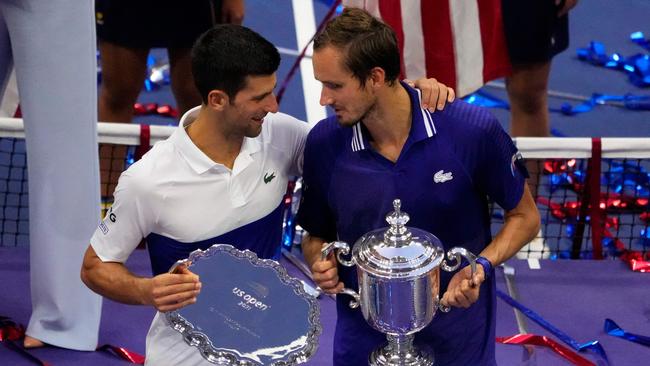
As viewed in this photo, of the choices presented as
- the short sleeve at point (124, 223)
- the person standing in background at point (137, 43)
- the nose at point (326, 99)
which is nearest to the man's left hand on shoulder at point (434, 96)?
the nose at point (326, 99)

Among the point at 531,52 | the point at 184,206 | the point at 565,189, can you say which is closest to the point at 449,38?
the point at 531,52

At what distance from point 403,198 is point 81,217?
151 cm

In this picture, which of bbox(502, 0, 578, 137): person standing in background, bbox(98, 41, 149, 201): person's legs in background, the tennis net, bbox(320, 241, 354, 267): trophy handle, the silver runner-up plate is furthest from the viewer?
bbox(502, 0, 578, 137): person standing in background

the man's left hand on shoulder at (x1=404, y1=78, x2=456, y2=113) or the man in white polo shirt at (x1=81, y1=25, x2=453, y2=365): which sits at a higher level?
the man's left hand on shoulder at (x1=404, y1=78, x2=456, y2=113)

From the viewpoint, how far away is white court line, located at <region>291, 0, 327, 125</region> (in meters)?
6.98

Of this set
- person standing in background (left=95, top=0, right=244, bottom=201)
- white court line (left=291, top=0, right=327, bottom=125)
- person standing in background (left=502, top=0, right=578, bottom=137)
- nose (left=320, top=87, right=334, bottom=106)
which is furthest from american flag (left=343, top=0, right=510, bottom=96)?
nose (left=320, top=87, right=334, bottom=106)

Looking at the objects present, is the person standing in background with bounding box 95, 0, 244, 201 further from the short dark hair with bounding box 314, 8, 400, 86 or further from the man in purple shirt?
the short dark hair with bounding box 314, 8, 400, 86

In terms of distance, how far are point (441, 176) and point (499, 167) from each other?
155mm

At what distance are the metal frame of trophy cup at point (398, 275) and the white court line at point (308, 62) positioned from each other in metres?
3.67

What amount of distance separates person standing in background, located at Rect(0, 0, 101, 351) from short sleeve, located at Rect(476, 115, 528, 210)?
148cm

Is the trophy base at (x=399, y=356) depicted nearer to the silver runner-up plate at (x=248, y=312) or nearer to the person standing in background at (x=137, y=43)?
the silver runner-up plate at (x=248, y=312)

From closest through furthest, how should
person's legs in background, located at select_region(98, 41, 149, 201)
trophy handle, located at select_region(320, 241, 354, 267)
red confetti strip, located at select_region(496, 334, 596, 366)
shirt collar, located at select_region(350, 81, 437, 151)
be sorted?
1. trophy handle, located at select_region(320, 241, 354, 267)
2. shirt collar, located at select_region(350, 81, 437, 151)
3. red confetti strip, located at select_region(496, 334, 596, 366)
4. person's legs in background, located at select_region(98, 41, 149, 201)

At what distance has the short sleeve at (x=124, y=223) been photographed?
343cm

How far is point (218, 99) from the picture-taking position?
344 cm
